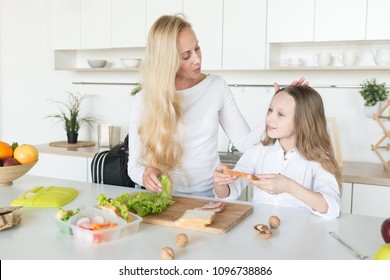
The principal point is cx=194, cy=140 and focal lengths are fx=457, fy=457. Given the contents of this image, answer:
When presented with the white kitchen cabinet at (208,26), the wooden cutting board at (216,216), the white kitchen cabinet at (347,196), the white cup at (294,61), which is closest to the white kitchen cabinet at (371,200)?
the white kitchen cabinet at (347,196)

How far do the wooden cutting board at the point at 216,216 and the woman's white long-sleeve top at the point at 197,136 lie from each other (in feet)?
1.05

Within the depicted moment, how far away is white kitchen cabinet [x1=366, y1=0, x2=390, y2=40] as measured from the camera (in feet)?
8.96

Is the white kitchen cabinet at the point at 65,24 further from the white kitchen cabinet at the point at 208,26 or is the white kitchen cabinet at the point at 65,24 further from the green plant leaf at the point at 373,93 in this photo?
the green plant leaf at the point at 373,93

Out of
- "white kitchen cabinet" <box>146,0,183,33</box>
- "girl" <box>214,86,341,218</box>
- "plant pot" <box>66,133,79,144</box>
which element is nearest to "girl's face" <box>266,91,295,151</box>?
"girl" <box>214,86,341,218</box>

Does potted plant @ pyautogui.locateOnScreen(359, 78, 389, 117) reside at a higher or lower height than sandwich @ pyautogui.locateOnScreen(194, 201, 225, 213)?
higher

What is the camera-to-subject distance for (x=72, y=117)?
3891 mm

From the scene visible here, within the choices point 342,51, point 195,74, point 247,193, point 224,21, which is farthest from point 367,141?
point 195,74

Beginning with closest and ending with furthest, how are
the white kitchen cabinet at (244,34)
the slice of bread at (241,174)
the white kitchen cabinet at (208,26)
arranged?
the slice of bread at (241,174) → the white kitchen cabinet at (244,34) → the white kitchen cabinet at (208,26)

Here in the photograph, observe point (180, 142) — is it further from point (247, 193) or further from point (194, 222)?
point (247, 193)

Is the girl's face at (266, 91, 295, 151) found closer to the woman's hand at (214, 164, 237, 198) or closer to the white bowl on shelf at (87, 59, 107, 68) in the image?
the woman's hand at (214, 164, 237, 198)

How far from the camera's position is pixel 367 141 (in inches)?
122

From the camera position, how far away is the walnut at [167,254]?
1062 mm

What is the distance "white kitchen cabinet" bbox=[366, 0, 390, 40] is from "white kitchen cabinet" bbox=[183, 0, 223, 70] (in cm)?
97

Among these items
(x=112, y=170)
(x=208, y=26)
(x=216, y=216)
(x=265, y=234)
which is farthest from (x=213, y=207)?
(x=208, y=26)
